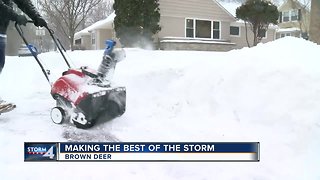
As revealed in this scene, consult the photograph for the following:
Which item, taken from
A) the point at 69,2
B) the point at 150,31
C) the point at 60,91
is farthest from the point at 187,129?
the point at 150,31

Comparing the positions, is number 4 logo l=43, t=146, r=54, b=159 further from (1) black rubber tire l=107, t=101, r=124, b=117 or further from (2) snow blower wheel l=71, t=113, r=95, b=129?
(1) black rubber tire l=107, t=101, r=124, b=117

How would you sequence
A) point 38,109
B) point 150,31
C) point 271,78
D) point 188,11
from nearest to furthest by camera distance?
1. point 271,78
2. point 38,109
3. point 150,31
4. point 188,11

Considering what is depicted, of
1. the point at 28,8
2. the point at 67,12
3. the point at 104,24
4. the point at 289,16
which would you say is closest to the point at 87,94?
the point at 28,8

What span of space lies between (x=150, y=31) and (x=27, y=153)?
11273 millimetres

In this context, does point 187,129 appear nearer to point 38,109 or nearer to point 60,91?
point 60,91

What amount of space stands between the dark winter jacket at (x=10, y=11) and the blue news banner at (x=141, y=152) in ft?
5.96

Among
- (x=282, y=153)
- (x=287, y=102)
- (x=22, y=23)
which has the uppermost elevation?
(x=22, y=23)

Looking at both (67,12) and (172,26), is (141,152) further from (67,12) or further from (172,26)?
(172,26)

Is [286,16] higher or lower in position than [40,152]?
higher

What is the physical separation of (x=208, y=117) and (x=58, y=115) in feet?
5.15

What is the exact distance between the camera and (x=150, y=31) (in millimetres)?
13555

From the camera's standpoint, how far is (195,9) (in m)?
17.5

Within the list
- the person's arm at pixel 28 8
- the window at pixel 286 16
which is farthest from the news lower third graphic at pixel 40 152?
the window at pixel 286 16

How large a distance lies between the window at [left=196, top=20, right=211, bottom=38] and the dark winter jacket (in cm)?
1410
